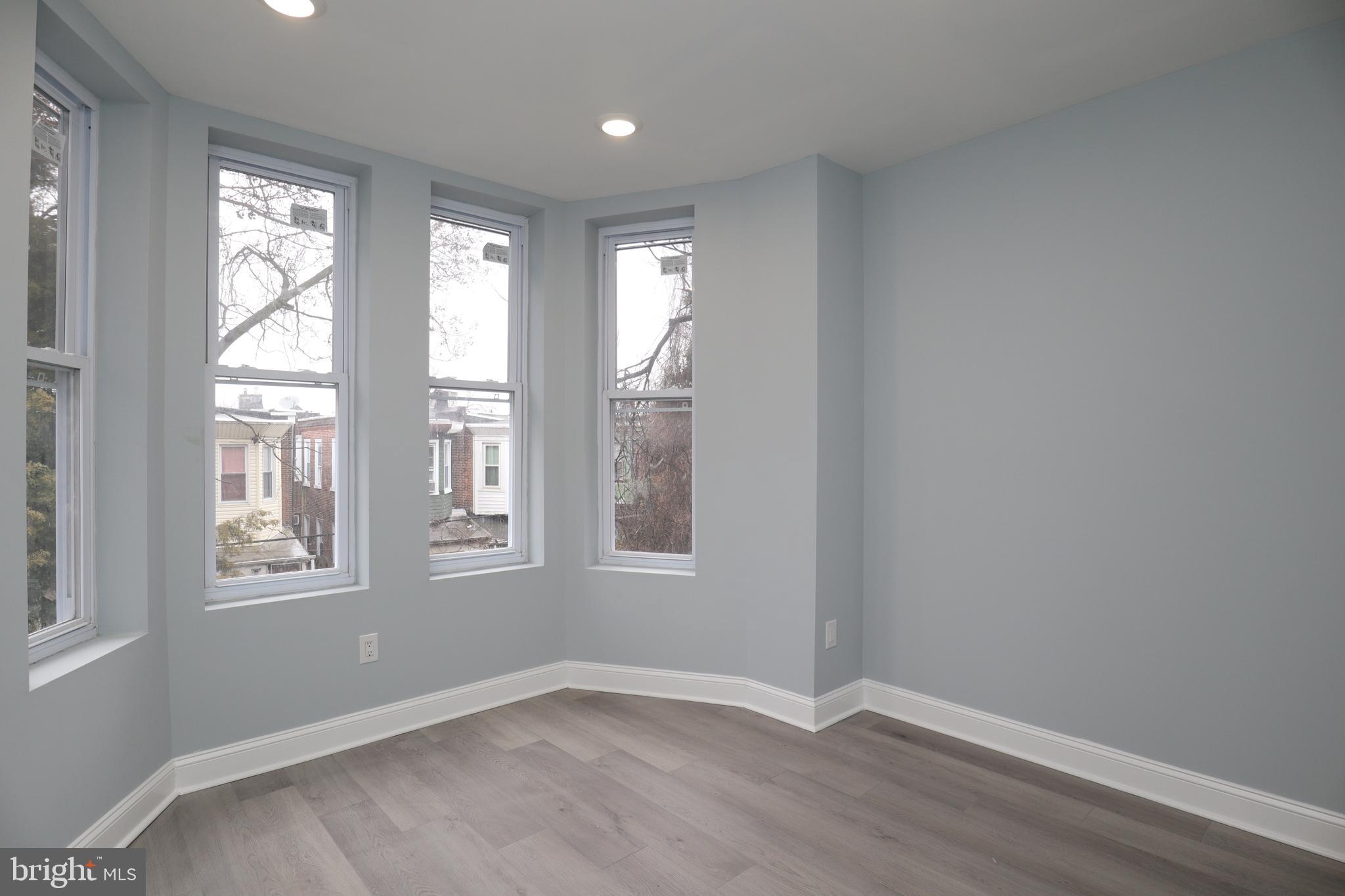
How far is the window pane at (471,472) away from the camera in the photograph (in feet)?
11.6

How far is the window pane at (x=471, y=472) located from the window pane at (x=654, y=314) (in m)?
0.69

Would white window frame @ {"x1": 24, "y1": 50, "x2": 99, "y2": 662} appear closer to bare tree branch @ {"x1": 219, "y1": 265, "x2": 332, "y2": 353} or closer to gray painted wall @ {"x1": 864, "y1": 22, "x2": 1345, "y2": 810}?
bare tree branch @ {"x1": 219, "y1": 265, "x2": 332, "y2": 353}

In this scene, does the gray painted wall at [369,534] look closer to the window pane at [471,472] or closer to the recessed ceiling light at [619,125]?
the window pane at [471,472]

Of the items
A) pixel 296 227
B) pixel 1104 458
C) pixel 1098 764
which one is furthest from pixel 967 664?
pixel 296 227

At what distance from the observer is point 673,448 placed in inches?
149

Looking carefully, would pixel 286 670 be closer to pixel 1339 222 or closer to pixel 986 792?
pixel 986 792

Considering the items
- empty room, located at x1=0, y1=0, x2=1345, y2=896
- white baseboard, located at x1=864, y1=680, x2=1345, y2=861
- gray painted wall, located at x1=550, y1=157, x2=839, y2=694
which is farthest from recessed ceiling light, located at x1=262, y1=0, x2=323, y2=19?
white baseboard, located at x1=864, y1=680, x2=1345, y2=861

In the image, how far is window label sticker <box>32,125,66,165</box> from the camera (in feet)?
7.07

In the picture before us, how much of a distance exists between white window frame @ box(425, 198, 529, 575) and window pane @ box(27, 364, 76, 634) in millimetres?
1677

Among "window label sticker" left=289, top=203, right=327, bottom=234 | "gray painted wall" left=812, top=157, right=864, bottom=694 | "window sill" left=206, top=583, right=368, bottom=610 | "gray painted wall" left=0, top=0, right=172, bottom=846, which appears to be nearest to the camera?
"gray painted wall" left=0, top=0, right=172, bottom=846

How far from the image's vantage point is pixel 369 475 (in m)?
3.14

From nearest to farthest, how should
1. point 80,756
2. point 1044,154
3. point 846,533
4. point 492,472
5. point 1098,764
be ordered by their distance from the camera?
1. point 80,756
2. point 1098,764
3. point 1044,154
4. point 846,533
5. point 492,472

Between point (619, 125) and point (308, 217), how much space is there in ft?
4.60

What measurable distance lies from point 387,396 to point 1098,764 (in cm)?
321
